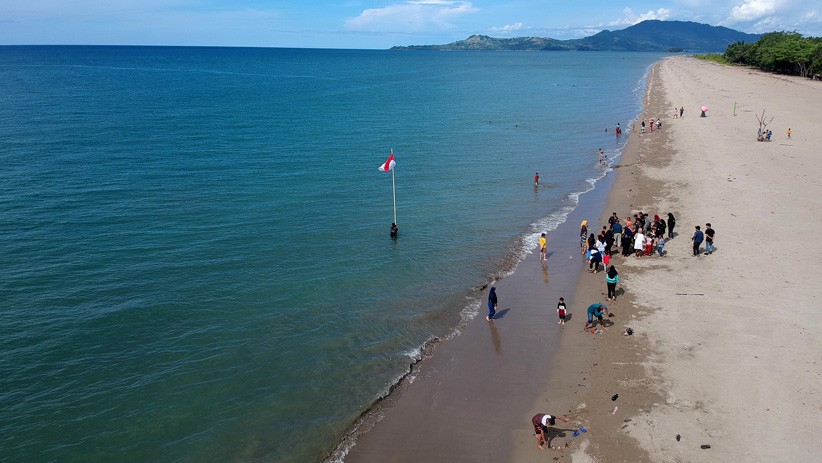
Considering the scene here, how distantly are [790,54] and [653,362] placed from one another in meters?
112

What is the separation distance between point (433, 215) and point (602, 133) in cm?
3597

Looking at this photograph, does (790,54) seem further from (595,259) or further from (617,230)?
(595,259)

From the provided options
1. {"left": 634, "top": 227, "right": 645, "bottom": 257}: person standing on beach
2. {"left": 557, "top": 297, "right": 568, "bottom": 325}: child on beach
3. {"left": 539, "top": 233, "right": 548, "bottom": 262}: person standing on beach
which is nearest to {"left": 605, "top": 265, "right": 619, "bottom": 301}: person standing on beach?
{"left": 557, "top": 297, "right": 568, "bottom": 325}: child on beach

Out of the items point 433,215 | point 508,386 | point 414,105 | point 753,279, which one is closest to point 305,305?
point 508,386

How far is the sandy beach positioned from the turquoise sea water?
2.02m

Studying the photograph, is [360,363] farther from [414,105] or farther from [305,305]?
[414,105]

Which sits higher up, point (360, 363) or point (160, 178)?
point (160, 178)

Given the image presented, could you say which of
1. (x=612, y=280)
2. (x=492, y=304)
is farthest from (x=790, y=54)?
(x=492, y=304)

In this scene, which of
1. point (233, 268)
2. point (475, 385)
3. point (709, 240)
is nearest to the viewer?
point (475, 385)

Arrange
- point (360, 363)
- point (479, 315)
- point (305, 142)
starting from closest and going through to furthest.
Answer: point (360, 363) → point (479, 315) → point (305, 142)

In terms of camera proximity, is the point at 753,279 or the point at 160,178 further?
the point at 160,178

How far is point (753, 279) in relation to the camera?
22.3 metres

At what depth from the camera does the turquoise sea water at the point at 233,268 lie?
54.2 feet

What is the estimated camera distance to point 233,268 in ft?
85.0
